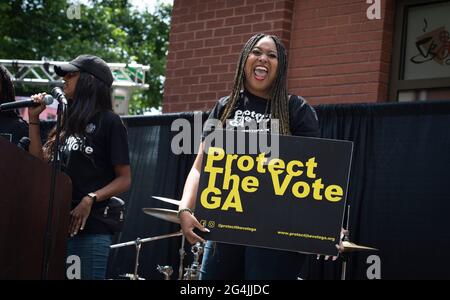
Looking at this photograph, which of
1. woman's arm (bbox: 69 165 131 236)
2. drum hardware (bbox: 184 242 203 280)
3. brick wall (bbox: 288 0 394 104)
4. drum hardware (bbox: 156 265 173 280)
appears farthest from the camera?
drum hardware (bbox: 156 265 173 280)

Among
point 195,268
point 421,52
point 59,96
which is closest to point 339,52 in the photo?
point 421,52

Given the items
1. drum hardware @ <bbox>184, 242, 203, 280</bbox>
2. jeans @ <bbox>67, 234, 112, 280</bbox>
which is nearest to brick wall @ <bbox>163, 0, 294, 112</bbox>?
drum hardware @ <bbox>184, 242, 203, 280</bbox>

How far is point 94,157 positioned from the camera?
525cm

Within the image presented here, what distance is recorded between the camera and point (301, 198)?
4184mm

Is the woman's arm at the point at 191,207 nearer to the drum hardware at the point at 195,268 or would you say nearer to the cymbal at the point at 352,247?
the cymbal at the point at 352,247

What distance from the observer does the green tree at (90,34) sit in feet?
81.6

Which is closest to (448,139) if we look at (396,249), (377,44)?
(396,249)

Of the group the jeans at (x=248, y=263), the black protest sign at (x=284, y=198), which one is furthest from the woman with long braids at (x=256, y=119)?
the black protest sign at (x=284, y=198)

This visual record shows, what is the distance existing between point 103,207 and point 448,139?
2.78m

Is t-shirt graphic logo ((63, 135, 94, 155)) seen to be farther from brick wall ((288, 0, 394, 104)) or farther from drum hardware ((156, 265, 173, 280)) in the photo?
brick wall ((288, 0, 394, 104))

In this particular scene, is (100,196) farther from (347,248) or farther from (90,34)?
(90,34)

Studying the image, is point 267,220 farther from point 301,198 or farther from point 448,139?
point 448,139

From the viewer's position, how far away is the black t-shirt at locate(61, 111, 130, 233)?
5.21 m

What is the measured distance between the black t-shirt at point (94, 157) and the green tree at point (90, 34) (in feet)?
63.1
